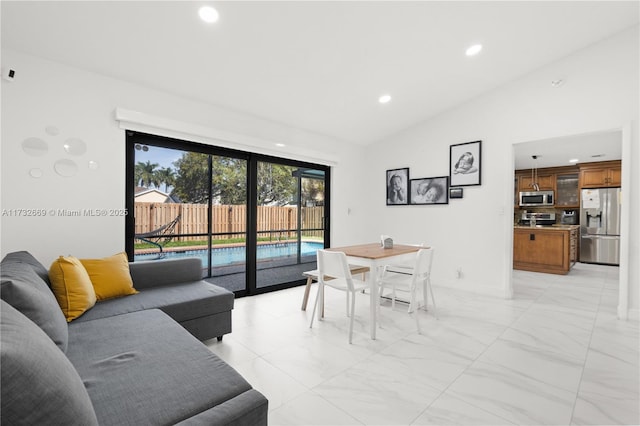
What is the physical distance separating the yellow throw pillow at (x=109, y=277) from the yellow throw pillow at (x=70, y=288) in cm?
20

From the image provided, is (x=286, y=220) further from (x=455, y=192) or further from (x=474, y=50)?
(x=474, y=50)

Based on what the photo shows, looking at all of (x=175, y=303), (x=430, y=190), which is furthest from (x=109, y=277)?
(x=430, y=190)

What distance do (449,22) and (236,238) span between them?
3.44m

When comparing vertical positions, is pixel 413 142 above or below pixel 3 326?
above

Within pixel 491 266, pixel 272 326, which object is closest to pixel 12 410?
pixel 272 326

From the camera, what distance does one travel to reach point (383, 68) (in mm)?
3422

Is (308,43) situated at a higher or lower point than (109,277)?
higher

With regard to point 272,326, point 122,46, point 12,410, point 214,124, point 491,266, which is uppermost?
point 122,46

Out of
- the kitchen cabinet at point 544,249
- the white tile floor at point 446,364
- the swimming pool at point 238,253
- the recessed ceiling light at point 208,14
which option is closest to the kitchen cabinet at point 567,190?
the kitchen cabinet at point 544,249

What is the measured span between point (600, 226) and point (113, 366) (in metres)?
8.76

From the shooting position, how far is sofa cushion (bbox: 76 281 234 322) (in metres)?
2.20

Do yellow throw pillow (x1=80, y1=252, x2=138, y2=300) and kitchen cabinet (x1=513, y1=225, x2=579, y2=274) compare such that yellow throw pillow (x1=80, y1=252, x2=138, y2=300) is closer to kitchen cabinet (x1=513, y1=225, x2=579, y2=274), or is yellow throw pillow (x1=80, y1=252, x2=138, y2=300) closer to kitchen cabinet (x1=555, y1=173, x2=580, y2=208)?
kitchen cabinet (x1=513, y1=225, x2=579, y2=274)

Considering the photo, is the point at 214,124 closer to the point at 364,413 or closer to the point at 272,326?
the point at 272,326

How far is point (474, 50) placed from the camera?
333 centimetres
